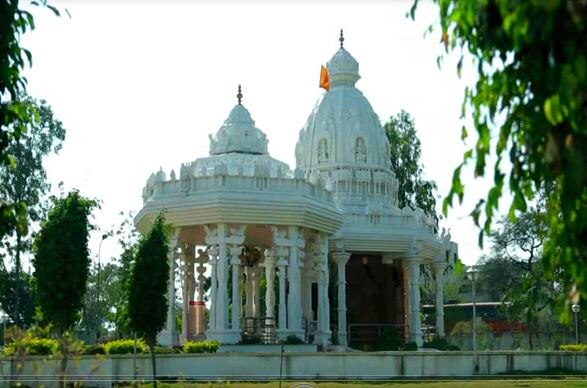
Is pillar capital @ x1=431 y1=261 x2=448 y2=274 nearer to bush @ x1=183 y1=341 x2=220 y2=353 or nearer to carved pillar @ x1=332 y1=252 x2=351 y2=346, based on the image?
carved pillar @ x1=332 y1=252 x2=351 y2=346

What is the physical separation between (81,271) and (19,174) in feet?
83.4

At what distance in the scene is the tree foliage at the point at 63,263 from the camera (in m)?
28.9

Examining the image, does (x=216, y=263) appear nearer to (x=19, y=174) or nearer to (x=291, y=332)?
(x=291, y=332)

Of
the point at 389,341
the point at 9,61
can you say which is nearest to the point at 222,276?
the point at 389,341

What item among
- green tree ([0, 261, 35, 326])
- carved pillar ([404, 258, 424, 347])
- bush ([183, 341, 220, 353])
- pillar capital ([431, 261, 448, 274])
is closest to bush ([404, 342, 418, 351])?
carved pillar ([404, 258, 424, 347])

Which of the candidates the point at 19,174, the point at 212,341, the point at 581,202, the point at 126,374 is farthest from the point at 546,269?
the point at 19,174

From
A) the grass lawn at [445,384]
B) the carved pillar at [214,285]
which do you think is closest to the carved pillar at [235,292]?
the carved pillar at [214,285]

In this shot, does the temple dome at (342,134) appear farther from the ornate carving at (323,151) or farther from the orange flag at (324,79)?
the orange flag at (324,79)

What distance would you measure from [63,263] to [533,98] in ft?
76.7

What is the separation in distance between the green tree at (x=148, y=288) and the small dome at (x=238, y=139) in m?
13.0

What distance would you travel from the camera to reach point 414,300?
1868 inches

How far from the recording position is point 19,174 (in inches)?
2093

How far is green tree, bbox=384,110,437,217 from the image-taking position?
63469 millimetres

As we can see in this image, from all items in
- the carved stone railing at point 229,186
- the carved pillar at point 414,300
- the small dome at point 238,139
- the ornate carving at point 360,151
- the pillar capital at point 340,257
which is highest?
the ornate carving at point 360,151
